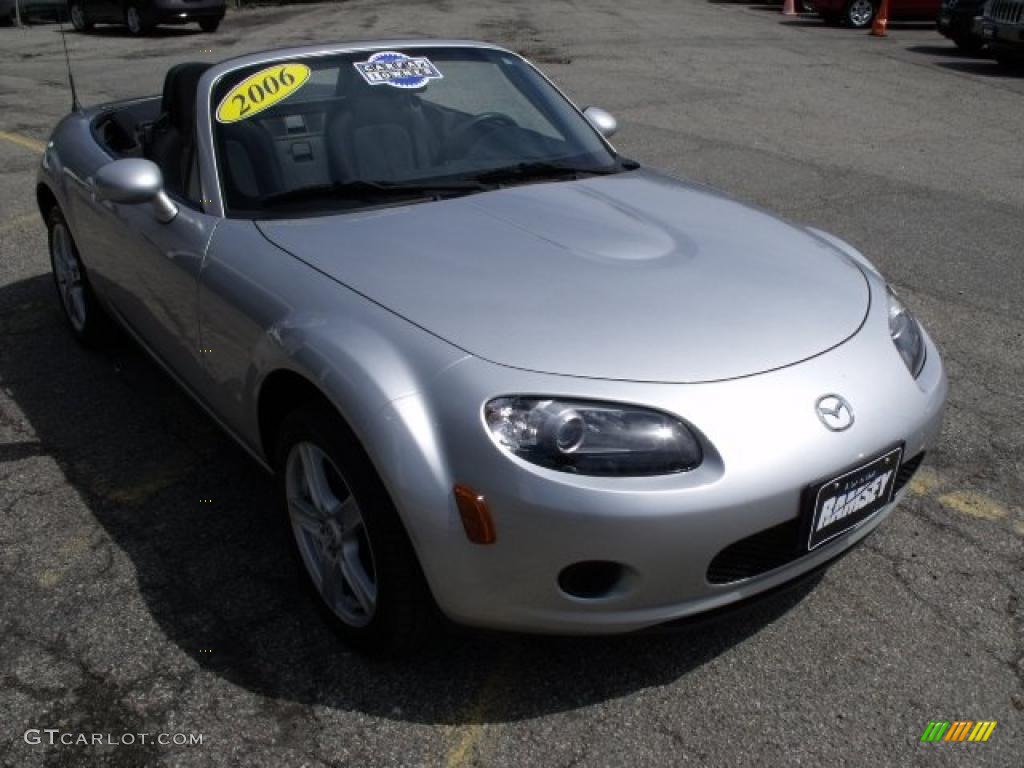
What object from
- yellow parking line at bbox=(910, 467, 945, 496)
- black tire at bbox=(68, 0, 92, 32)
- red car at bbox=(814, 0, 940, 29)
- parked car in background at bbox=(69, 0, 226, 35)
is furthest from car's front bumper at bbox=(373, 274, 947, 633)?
black tire at bbox=(68, 0, 92, 32)

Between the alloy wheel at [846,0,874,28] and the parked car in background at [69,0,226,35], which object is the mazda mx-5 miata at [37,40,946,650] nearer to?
the parked car in background at [69,0,226,35]

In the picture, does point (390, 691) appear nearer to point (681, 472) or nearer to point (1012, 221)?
point (681, 472)

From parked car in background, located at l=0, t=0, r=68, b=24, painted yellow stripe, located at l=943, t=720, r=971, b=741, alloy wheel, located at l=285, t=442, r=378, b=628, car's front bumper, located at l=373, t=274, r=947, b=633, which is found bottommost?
parked car in background, located at l=0, t=0, r=68, b=24

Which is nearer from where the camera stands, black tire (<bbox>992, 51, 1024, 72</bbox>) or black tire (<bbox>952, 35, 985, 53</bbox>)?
black tire (<bbox>992, 51, 1024, 72</bbox>)

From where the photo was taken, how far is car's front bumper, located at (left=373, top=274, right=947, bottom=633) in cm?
216

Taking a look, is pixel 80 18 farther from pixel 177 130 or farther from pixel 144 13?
pixel 177 130

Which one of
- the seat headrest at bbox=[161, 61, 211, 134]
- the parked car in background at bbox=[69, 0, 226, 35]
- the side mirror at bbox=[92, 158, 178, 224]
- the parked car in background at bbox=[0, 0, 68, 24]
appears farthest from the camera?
the parked car in background at bbox=[0, 0, 68, 24]

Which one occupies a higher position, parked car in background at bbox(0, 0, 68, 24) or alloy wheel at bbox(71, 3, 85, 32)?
alloy wheel at bbox(71, 3, 85, 32)

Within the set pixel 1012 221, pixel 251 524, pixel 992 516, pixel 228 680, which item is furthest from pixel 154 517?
pixel 1012 221

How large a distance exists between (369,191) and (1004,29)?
13293 millimetres

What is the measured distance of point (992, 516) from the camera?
331cm

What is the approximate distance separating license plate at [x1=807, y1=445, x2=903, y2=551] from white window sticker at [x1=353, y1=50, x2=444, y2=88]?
2102 millimetres

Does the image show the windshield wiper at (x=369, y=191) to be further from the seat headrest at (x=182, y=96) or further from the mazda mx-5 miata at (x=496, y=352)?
the seat headrest at (x=182, y=96)

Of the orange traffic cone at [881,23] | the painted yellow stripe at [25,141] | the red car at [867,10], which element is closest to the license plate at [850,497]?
the painted yellow stripe at [25,141]
